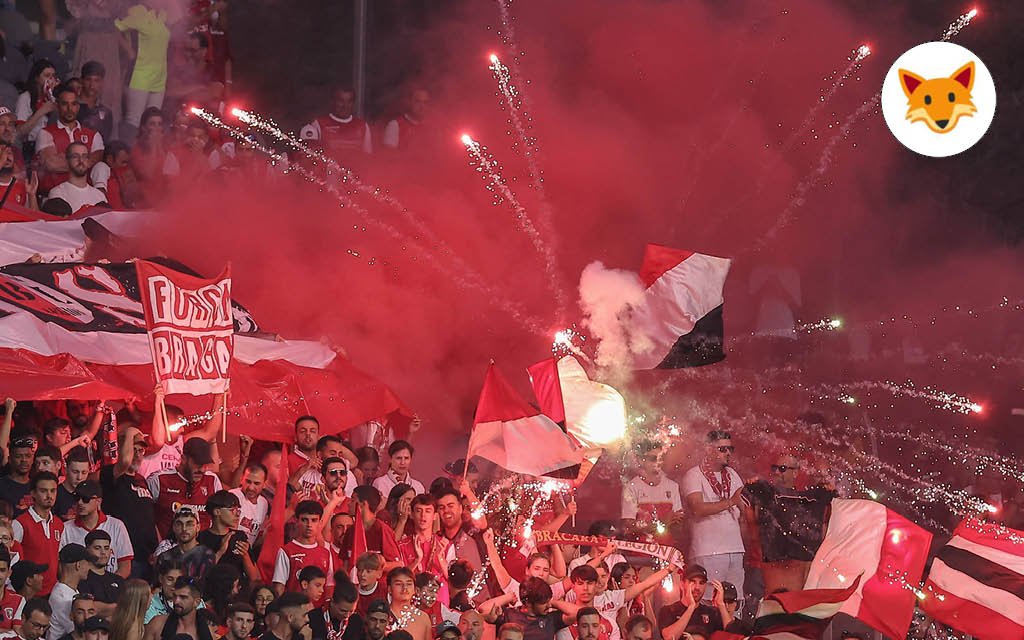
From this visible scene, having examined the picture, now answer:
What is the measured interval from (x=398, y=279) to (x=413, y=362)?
56 centimetres

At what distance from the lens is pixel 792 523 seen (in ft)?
28.9

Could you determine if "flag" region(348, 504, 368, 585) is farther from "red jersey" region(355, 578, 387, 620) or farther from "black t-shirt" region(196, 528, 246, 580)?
"black t-shirt" region(196, 528, 246, 580)

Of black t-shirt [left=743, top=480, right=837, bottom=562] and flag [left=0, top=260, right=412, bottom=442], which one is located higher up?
flag [left=0, top=260, right=412, bottom=442]

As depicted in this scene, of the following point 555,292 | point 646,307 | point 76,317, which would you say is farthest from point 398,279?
point 76,317

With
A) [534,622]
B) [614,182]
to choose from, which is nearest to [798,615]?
[534,622]

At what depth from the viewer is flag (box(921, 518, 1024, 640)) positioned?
26.2ft

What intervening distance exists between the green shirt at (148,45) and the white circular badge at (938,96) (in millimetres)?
5014

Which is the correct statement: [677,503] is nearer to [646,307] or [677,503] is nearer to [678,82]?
[646,307]

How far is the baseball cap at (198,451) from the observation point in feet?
25.4

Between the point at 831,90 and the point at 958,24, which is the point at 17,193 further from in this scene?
the point at 958,24

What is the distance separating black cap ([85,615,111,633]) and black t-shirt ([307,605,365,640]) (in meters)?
0.95

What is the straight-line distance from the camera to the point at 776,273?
41.5ft

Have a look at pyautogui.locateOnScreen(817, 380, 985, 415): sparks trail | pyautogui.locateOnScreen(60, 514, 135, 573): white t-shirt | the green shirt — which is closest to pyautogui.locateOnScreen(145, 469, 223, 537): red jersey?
pyautogui.locateOnScreen(60, 514, 135, 573): white t-shirt

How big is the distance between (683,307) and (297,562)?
3.06 metres
